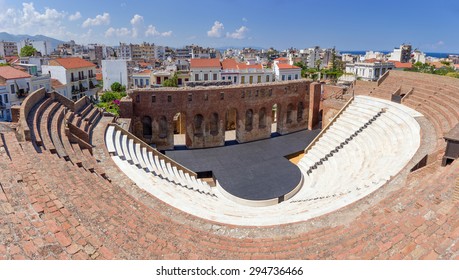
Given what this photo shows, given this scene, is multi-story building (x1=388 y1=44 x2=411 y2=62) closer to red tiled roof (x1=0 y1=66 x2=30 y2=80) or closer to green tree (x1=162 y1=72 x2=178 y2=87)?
green tree (x1=162 y1=72 x2=178 y2=87)

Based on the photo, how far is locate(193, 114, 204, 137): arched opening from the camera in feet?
81.7

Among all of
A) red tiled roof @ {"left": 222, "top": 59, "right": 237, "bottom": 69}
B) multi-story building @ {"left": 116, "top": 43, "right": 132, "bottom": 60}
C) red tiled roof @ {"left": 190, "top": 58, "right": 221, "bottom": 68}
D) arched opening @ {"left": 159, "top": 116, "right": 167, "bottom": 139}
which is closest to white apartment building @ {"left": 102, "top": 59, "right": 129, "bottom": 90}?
red tiled roof @ {"left": 190, "top": 58, "right": 221, "bottom": 68}

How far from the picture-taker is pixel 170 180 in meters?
15.6

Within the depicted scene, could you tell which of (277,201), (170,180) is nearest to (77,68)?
(170,180)

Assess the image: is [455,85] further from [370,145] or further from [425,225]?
[425,225]

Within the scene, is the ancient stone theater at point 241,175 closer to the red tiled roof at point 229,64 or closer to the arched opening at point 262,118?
the arched opening at point 262,118

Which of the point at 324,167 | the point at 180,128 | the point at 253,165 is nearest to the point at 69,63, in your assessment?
the point at 180,128

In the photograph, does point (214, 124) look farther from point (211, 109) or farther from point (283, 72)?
point (283, 72)

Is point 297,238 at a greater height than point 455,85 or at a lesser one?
lesser

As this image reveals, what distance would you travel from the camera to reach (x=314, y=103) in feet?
95.7

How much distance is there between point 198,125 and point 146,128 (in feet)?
13.3

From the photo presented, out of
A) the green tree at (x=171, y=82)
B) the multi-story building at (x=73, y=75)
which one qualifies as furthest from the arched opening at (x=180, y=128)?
the green tree at (x=171, y=82)

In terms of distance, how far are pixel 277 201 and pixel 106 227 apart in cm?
1067

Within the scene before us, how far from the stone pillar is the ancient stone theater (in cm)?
16
